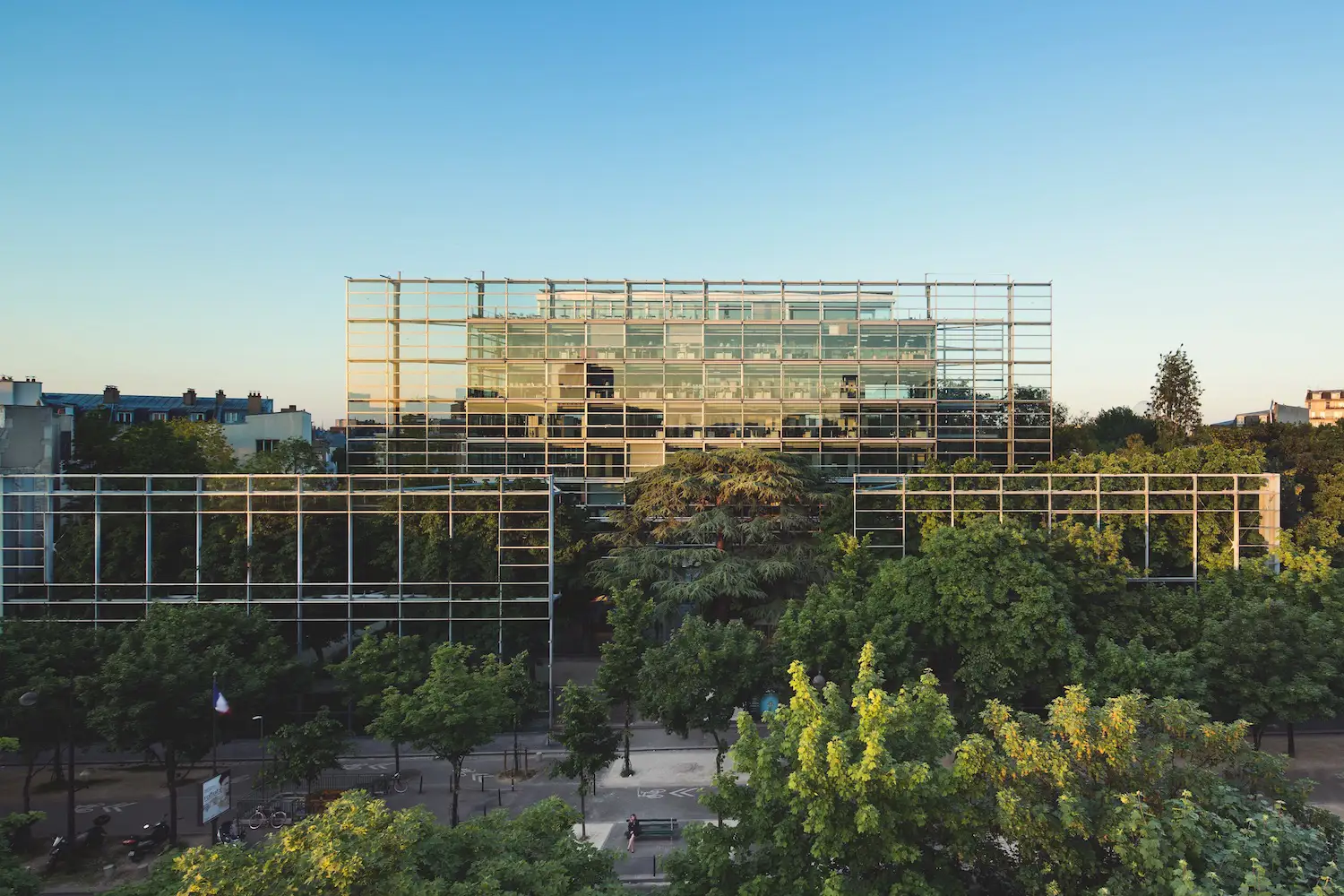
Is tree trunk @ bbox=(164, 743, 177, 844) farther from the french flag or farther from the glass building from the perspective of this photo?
the glass building

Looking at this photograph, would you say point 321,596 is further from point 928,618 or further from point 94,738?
point 928,618

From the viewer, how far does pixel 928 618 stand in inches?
918

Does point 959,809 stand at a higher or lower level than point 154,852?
higher

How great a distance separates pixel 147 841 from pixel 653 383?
103 ft

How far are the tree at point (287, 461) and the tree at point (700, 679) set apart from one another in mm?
26628

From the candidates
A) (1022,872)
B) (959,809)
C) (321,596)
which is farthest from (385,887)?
(321,596)

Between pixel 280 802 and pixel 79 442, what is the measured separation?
31705 mm

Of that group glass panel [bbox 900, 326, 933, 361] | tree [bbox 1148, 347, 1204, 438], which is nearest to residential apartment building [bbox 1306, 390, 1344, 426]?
tree [bbox 1148, 347, 1204, 438]

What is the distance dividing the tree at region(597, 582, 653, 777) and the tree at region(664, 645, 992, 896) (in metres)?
10.2

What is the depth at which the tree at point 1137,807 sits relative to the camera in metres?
10.8

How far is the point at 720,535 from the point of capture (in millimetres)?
33281

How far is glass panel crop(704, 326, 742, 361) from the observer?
147 ft

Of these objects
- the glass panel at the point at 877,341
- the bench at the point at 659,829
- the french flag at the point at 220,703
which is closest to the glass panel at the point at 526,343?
the glass panel at the point at 877,341

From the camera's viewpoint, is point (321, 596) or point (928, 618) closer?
point (928, 618)
